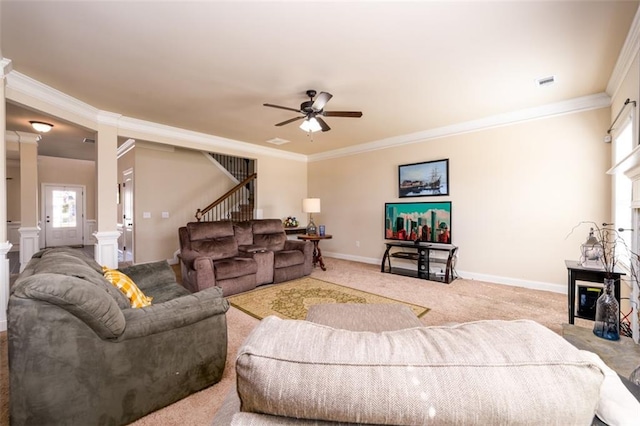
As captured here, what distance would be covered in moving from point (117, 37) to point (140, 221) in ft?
13.3

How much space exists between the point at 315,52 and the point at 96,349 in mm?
2617

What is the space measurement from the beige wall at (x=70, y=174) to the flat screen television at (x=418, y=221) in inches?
332

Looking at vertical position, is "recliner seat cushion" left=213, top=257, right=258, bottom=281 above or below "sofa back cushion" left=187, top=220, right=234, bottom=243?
below

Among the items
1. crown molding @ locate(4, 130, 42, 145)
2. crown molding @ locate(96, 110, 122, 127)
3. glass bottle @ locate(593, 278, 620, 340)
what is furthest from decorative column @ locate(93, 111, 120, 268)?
glass bottle @ locate(593, 278, 620, 340)

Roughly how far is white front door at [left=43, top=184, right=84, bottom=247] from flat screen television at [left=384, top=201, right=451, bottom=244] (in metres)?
9.26

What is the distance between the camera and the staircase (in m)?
6.20

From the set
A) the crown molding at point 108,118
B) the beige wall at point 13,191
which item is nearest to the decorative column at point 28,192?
the crown molding at point 108,118

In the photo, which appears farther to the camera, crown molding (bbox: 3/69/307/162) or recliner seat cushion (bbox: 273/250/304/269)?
recliner seat cushion (bbox: 273/250/304/269)

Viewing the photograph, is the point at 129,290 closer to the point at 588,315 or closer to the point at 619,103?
the point at 588,315

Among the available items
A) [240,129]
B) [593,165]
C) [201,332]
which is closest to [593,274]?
[593,165]

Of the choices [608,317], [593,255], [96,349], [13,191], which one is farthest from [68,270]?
[13,191]

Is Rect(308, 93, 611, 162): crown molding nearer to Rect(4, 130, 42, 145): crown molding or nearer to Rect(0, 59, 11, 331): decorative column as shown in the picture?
Rect(0, 59, 11, 331): decorative column

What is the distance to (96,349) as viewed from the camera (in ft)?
4.57

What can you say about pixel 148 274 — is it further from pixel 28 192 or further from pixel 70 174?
pixel 70 174
